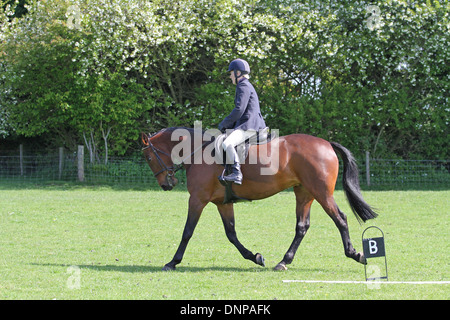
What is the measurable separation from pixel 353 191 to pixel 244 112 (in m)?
1.86

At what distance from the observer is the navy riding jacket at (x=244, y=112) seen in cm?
765

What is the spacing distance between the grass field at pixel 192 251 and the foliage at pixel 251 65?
5.22m

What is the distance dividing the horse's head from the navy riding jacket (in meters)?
0.94

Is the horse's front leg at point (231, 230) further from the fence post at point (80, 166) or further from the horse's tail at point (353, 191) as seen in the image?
the fence post at point (80, 166)

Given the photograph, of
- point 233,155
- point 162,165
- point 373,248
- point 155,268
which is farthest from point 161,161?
point 373,248

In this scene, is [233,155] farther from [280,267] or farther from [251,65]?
[251,65]

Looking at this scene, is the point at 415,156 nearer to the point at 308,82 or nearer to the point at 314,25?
the point at 308,82

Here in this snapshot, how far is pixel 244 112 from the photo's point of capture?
7.86 meters

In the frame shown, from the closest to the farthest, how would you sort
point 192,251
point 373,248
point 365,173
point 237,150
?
point 373,248
point 237,150
point 192,251
point 365,173

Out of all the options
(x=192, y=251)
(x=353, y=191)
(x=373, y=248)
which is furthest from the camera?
(x=192, y=251)

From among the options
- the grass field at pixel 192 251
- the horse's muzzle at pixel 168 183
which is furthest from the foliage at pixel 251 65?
the horse's muzzle at pixel 168 183

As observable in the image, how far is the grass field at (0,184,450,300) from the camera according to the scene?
20.8 feet

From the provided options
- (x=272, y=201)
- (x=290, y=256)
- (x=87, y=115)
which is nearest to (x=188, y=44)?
(x=87, y=115)

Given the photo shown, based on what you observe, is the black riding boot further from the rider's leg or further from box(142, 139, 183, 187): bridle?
box(142, 139, 183, 187): bridle
